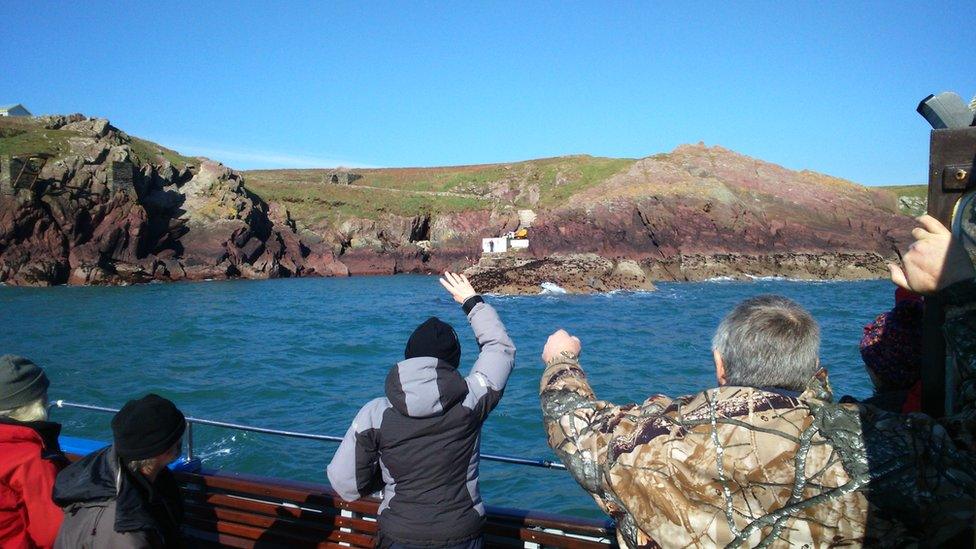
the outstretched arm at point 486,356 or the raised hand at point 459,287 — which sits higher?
the raised hand at point 459,287

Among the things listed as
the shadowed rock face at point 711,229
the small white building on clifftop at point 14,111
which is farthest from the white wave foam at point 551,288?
the small white building on clifftop at point 14,111

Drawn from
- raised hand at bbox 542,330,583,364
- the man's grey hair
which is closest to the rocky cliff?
raised hand at bbox 542,330,583,364

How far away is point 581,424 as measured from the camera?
6.26 feet

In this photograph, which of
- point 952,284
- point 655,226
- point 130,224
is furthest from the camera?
point 655,226

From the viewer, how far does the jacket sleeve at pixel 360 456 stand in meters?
2.63

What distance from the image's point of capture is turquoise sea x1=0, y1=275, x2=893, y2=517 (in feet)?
33.6

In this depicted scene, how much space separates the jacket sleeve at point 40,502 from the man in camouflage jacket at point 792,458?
6.23 ft

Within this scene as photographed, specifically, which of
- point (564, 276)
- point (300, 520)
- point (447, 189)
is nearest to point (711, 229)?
point (564, 276)

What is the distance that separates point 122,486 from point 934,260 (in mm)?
2452

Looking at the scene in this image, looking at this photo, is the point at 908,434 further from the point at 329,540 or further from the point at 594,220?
the point at 594,220

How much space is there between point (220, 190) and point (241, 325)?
3367 cm

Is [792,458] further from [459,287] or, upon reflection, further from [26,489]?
[26,489]

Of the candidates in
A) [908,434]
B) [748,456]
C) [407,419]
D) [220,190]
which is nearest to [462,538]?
[407,419]

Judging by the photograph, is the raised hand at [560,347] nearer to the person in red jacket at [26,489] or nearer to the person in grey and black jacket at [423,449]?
the person in grey and black jacket at [423,449]
